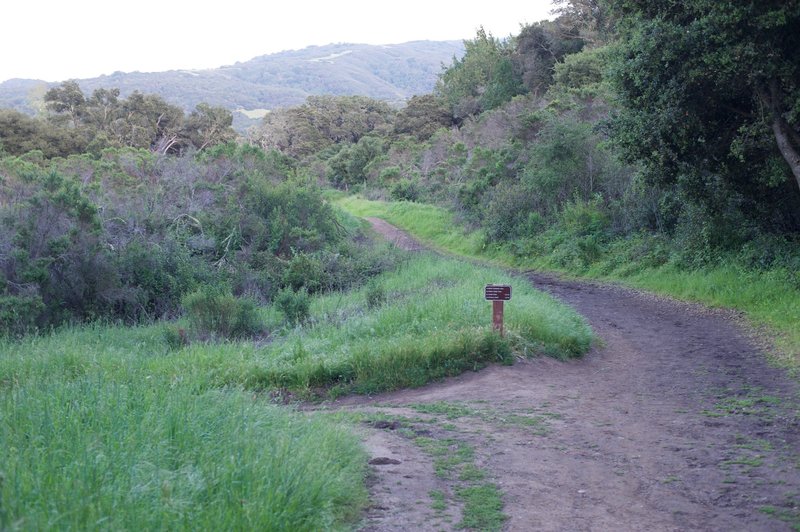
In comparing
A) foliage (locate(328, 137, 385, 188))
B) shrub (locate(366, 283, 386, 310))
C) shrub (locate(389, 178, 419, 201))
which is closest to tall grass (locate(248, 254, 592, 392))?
shrub (locate(366, 283, 386, 310))

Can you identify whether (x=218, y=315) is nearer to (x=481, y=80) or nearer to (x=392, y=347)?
(x=392, y=347)

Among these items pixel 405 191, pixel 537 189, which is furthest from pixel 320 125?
pixel 537 189

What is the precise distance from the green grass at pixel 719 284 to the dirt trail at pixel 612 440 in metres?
0.71

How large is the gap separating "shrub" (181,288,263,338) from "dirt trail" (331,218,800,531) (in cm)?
533

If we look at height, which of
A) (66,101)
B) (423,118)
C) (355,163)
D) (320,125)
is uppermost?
(66,101)

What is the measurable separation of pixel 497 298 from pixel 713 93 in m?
6.42

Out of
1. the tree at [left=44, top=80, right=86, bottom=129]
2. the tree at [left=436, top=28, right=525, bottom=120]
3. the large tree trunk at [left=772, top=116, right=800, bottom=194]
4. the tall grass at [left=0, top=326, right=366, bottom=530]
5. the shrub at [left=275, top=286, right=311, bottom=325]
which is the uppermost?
the tree at [left=436, top=28, right=525, bottom=120]

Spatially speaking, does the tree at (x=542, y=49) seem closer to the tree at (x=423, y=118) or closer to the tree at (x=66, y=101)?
the tree at (x=423, y=118)

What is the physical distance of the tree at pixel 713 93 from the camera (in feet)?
39.3

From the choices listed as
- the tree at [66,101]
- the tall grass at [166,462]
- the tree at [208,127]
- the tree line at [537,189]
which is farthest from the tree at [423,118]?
the tall grass at [166,462]

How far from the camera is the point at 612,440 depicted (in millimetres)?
7164

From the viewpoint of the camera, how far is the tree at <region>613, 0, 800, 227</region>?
11984 mm

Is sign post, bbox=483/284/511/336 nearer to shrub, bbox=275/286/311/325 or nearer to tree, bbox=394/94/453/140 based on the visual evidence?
shrub, bbox=275/286/311/325

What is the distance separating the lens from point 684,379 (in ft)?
33.1
